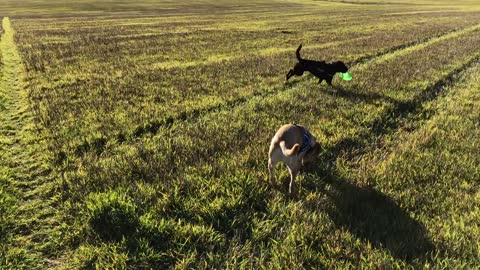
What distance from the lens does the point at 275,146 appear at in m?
5.23

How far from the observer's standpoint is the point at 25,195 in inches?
217

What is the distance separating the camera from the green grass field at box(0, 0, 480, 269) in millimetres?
4293

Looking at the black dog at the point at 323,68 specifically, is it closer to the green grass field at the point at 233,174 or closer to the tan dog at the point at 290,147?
the green grass field at the point at 233,174

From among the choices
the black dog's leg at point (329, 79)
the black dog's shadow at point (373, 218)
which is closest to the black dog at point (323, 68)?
the black dog's leg at point (329, 79)

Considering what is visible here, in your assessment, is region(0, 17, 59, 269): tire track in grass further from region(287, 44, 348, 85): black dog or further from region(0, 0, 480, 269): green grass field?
region(287, 44, 348, 85): black dog

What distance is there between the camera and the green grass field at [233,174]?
14.1 feet

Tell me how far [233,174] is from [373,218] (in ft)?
7.27

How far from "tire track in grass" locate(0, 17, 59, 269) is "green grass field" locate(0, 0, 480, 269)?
0.02 metres

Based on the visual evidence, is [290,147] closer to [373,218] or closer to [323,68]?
[373,218]

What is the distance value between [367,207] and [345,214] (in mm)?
385

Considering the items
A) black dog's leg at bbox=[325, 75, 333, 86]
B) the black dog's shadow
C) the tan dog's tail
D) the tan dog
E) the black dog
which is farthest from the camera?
black dog's leg at bbox=[325, 75, 333, 86]

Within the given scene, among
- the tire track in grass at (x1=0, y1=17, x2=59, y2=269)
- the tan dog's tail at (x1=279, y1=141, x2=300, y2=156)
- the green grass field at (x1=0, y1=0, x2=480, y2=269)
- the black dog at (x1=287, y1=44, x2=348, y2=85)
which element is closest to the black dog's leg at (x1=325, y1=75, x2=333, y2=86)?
the black dog at (x1=287, y1=44, x2=348, y2=85)

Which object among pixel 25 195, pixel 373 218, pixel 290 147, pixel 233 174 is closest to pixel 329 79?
pixel 233 174

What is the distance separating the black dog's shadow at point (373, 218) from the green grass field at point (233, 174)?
2 centimetres
